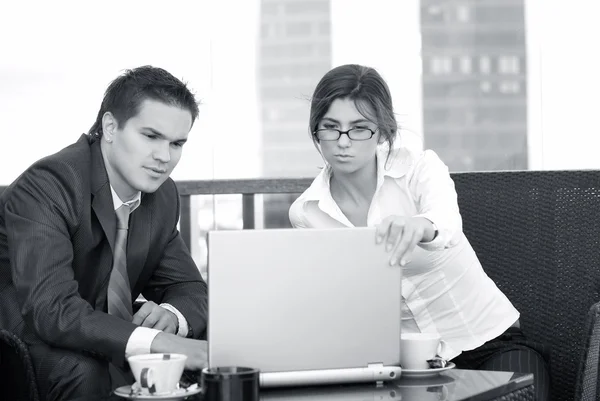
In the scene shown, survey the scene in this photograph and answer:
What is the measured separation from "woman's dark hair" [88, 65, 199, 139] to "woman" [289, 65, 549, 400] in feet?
1.07

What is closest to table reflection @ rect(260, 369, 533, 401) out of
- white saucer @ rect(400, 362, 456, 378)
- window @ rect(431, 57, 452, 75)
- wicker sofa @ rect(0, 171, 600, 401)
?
white saucer @ rect(400, 362, 456, 378)

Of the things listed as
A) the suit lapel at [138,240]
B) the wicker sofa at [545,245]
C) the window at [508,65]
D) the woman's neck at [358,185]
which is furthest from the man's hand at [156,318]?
the window at [508,65]

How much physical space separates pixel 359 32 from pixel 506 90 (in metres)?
0.75

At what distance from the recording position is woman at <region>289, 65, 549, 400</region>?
6.97ft

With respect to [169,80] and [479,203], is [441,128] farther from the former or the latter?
[169,80]

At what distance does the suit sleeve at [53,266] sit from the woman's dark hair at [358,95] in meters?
0.60

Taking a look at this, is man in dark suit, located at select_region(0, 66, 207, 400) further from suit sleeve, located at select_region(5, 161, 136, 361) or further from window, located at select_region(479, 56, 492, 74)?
window, located at select_region(479, 56, 492, 74)

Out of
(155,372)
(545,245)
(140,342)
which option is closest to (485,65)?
(545,245)

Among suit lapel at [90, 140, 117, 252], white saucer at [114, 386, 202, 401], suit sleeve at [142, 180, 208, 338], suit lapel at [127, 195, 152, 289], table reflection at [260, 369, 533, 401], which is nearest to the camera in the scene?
white saucer at [114, 386, 202, 401]

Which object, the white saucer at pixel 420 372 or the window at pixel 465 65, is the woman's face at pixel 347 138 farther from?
the window at pixel 465 65

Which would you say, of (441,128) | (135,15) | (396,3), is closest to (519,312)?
(441,128)

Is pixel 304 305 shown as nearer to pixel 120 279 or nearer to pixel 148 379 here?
pixel 148 379

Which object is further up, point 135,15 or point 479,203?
point 135,15

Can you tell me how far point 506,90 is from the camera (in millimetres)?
4223
